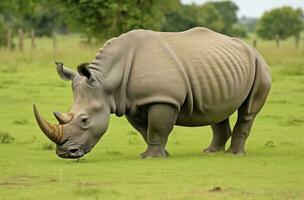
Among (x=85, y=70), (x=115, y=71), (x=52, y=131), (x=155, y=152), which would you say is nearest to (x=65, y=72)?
(x=85, y=70)

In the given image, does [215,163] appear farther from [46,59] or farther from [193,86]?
[46,59]

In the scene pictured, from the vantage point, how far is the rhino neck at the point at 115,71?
12.6 m

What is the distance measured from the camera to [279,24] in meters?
85.7

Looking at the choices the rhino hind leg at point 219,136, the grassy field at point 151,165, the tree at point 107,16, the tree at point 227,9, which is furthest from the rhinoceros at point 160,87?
the tree at point 227,9

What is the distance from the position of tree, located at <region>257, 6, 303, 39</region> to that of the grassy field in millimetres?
62408

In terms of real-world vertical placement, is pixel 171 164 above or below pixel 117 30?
above

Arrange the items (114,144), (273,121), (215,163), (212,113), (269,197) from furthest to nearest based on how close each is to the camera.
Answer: (273,121) < (114,144) < (212,113) < (215,163) < (269,197)

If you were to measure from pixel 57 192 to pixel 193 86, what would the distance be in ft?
12.2

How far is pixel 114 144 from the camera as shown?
1491 centimetres

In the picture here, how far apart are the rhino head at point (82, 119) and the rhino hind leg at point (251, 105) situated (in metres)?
2.26

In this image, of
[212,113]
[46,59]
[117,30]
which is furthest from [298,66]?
[212,113]

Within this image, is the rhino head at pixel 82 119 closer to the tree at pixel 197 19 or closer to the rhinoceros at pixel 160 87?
the rhinoceros at pixel 160 87

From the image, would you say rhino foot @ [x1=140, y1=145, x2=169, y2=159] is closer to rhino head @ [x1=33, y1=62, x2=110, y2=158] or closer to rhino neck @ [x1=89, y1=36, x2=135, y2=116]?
rhino neck @ [x1=89, y1=36, x2=135, y2=116]

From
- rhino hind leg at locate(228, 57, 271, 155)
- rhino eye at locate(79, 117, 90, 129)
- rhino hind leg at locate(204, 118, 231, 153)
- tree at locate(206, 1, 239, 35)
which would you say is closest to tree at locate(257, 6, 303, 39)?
tree at locate(206, 1, 239, 35)
